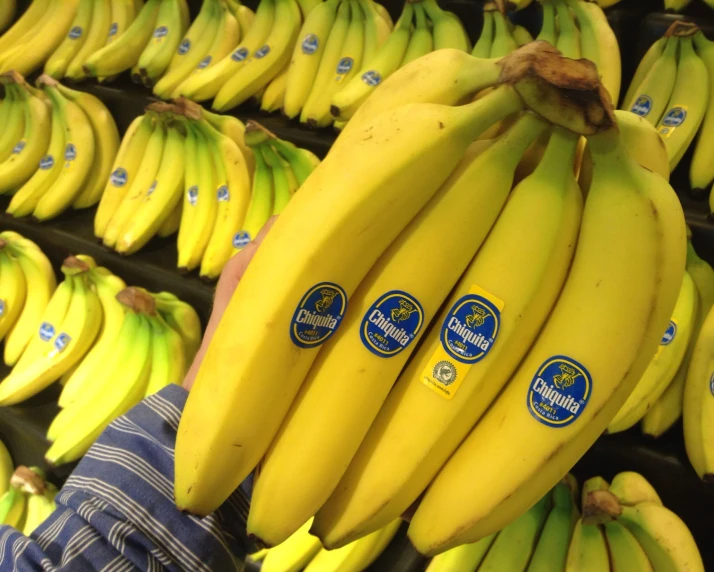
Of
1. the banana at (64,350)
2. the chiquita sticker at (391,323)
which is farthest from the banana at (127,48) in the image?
the chiquita sticker at (391,323)

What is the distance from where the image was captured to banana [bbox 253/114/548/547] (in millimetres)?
423

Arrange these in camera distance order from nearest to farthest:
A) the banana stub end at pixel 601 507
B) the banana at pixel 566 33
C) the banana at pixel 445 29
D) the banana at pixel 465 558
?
the banana stub end at pixel 601 507 < the banana at pixel 465 558 < the banana at pixel 566 33 < the banana at pixel 445 29

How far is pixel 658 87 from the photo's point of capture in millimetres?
1021

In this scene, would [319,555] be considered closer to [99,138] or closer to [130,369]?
[130,369]

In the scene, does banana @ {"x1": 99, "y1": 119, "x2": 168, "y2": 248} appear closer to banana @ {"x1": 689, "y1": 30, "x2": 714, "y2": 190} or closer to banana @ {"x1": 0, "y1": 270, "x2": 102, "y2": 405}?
banana @ {"x1": 0, "y1": 270, "x2": 102, "y2": 405}

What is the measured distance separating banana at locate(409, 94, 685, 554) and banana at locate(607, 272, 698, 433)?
1.66ft

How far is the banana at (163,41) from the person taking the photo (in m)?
1.54

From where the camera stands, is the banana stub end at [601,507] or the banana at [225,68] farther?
the banana at [225,68]

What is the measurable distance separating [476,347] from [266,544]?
22 centimetres

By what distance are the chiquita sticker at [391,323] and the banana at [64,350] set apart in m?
1.09

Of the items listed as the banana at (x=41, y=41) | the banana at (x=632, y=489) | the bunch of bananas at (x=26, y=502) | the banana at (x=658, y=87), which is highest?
the banana at (x=658, y=87)

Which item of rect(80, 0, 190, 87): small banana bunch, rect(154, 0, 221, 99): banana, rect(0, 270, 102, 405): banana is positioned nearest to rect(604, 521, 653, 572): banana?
rect(0, 270, 102, 405): banana

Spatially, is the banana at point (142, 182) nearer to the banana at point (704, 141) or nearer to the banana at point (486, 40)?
the banana at point (486, 40)

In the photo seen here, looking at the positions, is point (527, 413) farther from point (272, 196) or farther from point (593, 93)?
point (272, 196)
